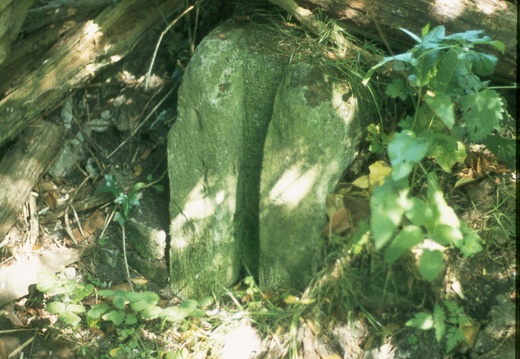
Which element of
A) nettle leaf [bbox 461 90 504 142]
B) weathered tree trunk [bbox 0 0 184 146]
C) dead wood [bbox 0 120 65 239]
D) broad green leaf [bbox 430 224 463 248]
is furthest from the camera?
dead wood [bbox 0 120 65 239]

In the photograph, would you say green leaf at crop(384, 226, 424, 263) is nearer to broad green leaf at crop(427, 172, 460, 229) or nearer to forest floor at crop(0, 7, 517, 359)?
broad green leaf at crop(427, 172, 460, 229)

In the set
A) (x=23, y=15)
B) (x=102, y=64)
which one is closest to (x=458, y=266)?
(x=102, y=64)

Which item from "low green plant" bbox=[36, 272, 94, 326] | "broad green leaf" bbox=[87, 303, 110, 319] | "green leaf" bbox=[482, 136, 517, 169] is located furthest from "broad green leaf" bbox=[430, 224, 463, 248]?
"low green plant" bbox=[36, 272, 94, 326]

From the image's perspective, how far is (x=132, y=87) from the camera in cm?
349

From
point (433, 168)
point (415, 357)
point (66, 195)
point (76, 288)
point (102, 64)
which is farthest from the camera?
point (66, 195)

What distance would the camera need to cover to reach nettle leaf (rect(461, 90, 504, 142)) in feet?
7.36

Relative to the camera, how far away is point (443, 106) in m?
2.20

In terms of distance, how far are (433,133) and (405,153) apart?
310 mm

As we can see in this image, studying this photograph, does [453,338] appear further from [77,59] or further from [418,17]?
[77,59]

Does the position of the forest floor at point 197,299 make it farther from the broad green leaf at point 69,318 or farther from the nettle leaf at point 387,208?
the nettle leaf at point 387,208

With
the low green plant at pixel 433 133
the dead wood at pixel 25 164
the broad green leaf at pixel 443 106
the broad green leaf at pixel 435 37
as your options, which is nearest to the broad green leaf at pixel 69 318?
the dead wood at pixel 25 164

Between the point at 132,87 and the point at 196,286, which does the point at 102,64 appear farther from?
the point at 196,286

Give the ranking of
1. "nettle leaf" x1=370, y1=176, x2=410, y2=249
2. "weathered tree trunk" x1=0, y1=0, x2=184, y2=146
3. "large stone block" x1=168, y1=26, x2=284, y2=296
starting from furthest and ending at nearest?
"weathered tree trunk" x1=0, y1=0, x2=184, y2=146
"large stone block" x1=168, y1=26, x2=284, y2=296
"nettle leaf" x1=370, y1=176, x2=410, y2=249

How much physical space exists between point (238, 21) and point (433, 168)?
1.22 metres
